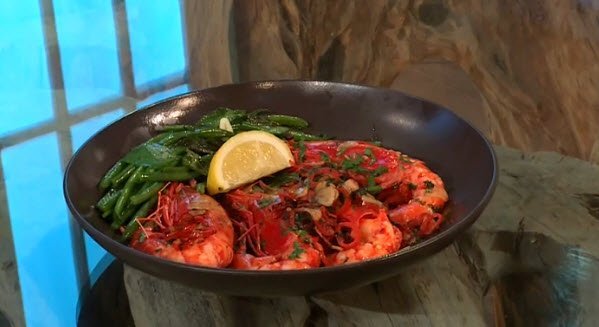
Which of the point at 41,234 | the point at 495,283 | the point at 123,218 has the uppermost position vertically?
the point at 123,218

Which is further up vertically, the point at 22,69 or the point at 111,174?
the point at 111,174

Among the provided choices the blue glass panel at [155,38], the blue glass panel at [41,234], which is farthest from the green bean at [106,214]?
the blue glass panel at [155,38]

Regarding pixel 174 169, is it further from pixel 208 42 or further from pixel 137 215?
pixel 208 42

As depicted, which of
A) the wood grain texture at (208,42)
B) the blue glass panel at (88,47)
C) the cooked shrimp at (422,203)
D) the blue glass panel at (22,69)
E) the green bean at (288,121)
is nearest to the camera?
the cooked shrimp at (422,203)

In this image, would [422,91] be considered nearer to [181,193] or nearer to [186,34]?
[186,34]

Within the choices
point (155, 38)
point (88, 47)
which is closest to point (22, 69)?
point (88, 47)

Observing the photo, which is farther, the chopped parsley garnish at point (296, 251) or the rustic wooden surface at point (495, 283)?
the rustic wooden surface at point (495, 283)

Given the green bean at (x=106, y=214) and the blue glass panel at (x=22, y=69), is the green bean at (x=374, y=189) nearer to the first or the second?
A: the green bean at (x=106, y=214)
